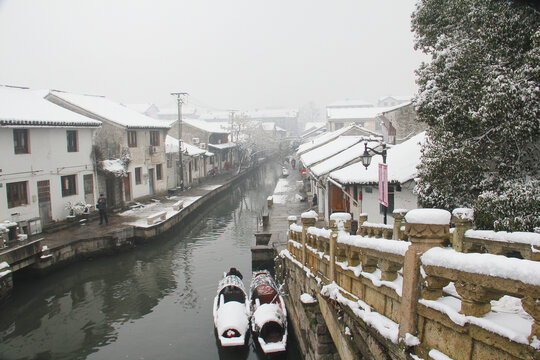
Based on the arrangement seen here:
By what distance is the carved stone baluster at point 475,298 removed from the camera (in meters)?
3.01

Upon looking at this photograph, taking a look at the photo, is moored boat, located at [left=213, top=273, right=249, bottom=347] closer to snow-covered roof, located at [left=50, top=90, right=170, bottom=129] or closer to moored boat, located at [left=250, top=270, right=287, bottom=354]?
moored boat, located at [left=250, top=270, right=287, bottom=354]

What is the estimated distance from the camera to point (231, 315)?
12.4m

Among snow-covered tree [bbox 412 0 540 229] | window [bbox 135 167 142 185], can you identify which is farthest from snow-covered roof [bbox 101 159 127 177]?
snow-covered tree [bbox 412 0 540 229]

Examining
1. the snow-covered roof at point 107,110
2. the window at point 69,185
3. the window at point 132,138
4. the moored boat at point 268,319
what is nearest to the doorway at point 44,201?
the window at point 69,185

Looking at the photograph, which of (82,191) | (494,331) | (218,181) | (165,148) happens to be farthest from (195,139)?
(494,331)

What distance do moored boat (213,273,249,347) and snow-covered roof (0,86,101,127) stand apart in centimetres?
1429

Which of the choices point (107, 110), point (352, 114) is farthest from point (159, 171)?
point (352, 114)

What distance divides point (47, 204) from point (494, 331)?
79.4ft

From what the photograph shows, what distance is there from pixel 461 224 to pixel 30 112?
2335 cm

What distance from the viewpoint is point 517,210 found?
8.16 metres

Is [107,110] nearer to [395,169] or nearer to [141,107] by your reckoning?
[395,169]

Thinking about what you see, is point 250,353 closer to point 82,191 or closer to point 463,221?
point 463,221

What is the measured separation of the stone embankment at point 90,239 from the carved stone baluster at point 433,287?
16673 mm

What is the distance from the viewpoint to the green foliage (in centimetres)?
797
